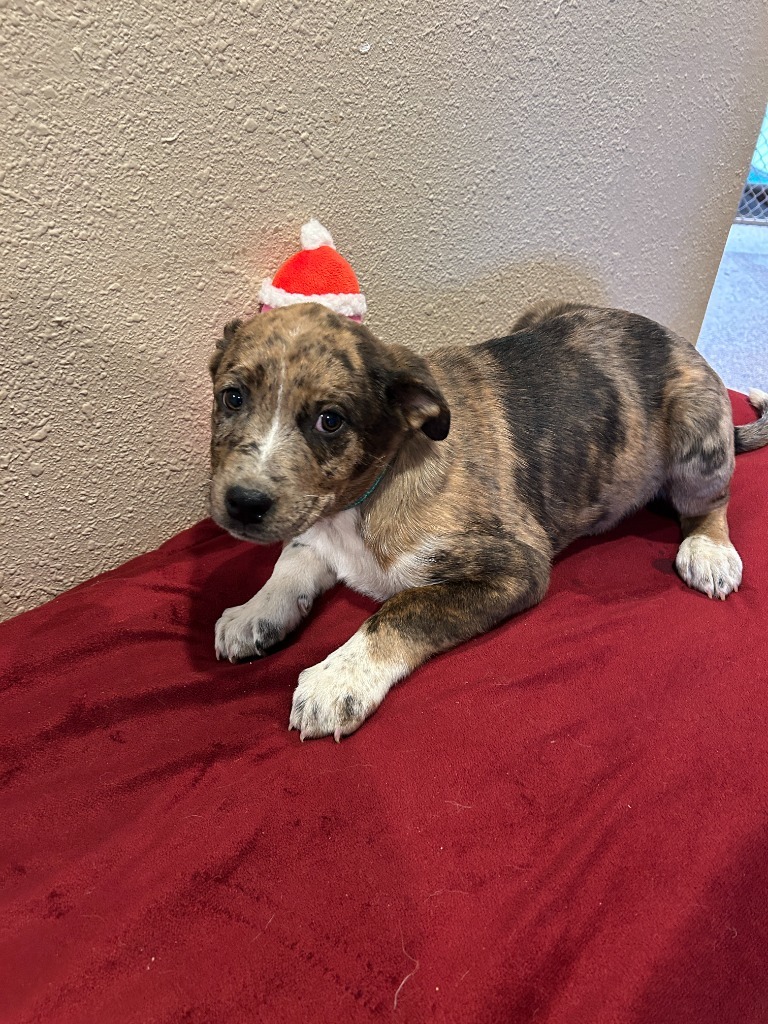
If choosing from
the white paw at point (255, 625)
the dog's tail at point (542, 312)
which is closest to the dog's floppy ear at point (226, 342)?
the white paw at point (255, 625)

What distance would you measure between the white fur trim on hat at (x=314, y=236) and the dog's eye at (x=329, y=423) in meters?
0.84

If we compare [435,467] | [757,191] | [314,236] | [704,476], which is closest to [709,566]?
[704,476]

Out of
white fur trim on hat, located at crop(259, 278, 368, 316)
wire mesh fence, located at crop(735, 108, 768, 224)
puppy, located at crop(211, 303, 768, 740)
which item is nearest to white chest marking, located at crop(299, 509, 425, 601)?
puppy, located at crop(211, 303, 768, 740)

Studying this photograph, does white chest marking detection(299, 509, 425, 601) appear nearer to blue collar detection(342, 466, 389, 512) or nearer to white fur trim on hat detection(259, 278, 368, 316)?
blue collar detection(342, 466, 389, 512)

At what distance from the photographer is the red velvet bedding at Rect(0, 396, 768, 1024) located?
1540mm

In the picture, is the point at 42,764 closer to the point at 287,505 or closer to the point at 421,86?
the point at 287,505

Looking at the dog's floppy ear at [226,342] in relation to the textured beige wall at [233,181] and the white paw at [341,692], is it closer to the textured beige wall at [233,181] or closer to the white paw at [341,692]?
the textured beige wall at [233,181]

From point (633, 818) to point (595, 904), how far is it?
11.4 inches

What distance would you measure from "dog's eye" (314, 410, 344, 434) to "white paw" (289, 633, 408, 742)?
699mm

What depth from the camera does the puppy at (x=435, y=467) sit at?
2.15 m

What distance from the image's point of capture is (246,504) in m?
2.00

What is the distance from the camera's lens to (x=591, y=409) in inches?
115

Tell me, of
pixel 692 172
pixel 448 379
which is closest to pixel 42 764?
pixel 448 379

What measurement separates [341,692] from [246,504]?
66cm
